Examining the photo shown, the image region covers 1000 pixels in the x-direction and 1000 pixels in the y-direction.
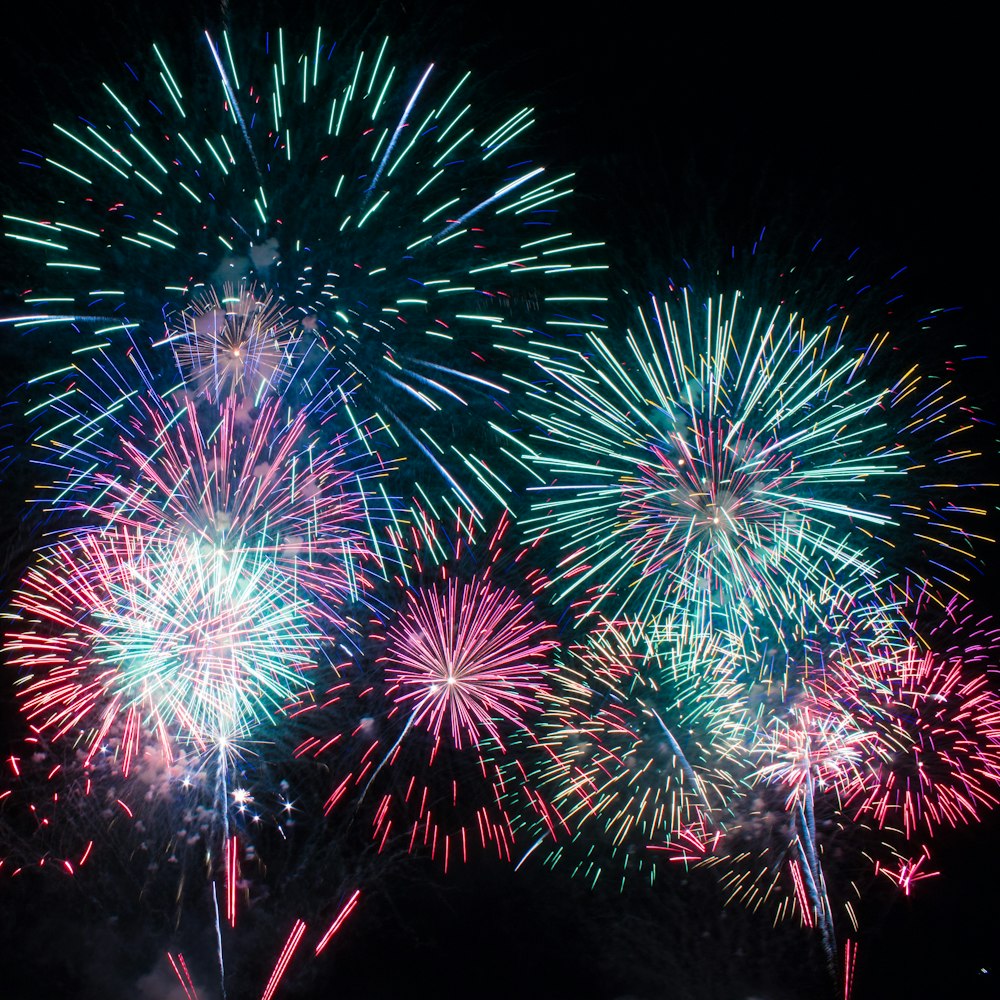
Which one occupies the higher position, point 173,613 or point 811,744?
point 811,744

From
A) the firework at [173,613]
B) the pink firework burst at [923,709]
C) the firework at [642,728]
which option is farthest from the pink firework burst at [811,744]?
the firework at [173,613]

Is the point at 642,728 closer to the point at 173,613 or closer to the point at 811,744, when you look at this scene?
the point at 811,744

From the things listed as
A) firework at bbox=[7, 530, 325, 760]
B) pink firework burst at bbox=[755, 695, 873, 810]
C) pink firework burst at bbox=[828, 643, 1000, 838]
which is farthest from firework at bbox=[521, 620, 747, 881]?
firework at bbox=[7, 530, 325, 760]

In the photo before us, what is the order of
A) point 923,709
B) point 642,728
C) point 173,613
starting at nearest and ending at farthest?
point 173,613 < point 923,709 < point 642,728

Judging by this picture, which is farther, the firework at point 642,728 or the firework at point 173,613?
the firework at point 642,728

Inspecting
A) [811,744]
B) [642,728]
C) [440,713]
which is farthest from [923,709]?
[440,713]

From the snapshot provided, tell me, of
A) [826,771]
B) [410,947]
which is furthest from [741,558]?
[410,947]

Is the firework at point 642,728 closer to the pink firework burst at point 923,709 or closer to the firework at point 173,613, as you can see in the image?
the pink firework burst at point 923,709

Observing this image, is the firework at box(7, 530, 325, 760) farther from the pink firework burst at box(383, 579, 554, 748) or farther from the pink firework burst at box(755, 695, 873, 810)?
the pink firework burst at box(755, 695, 873, 810)

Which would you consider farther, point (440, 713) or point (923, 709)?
point (440, 713)

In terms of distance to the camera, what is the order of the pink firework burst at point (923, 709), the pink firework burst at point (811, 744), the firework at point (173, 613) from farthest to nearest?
the pink firework burst at point (811, 744), the pink firework burst at point (923, 709), the firework at point (173, 613)

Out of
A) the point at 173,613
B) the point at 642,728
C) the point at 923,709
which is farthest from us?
the point at 642,728

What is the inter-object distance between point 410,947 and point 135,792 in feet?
24.1

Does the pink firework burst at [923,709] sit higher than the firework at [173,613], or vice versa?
the pink firework burst at [923,709]
